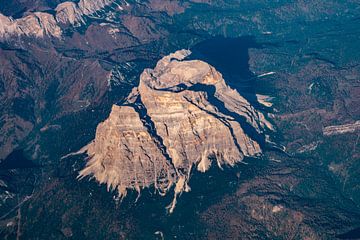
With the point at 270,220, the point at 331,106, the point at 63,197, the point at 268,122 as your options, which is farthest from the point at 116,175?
the point at 331,106

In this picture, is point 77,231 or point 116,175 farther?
point 116,175

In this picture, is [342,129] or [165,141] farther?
[342,129]

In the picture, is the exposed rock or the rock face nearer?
the rock face

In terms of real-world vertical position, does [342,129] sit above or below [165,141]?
above

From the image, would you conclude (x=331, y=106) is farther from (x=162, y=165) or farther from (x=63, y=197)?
(x=63, y=197)

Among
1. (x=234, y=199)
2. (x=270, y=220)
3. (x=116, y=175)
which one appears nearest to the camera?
(x=270, y=220)

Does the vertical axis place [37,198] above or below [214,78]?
below

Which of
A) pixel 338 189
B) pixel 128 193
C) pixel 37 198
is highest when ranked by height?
pixel 338 189

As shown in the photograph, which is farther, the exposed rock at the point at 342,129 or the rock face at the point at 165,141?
the exposed rock at the point at 342,129
